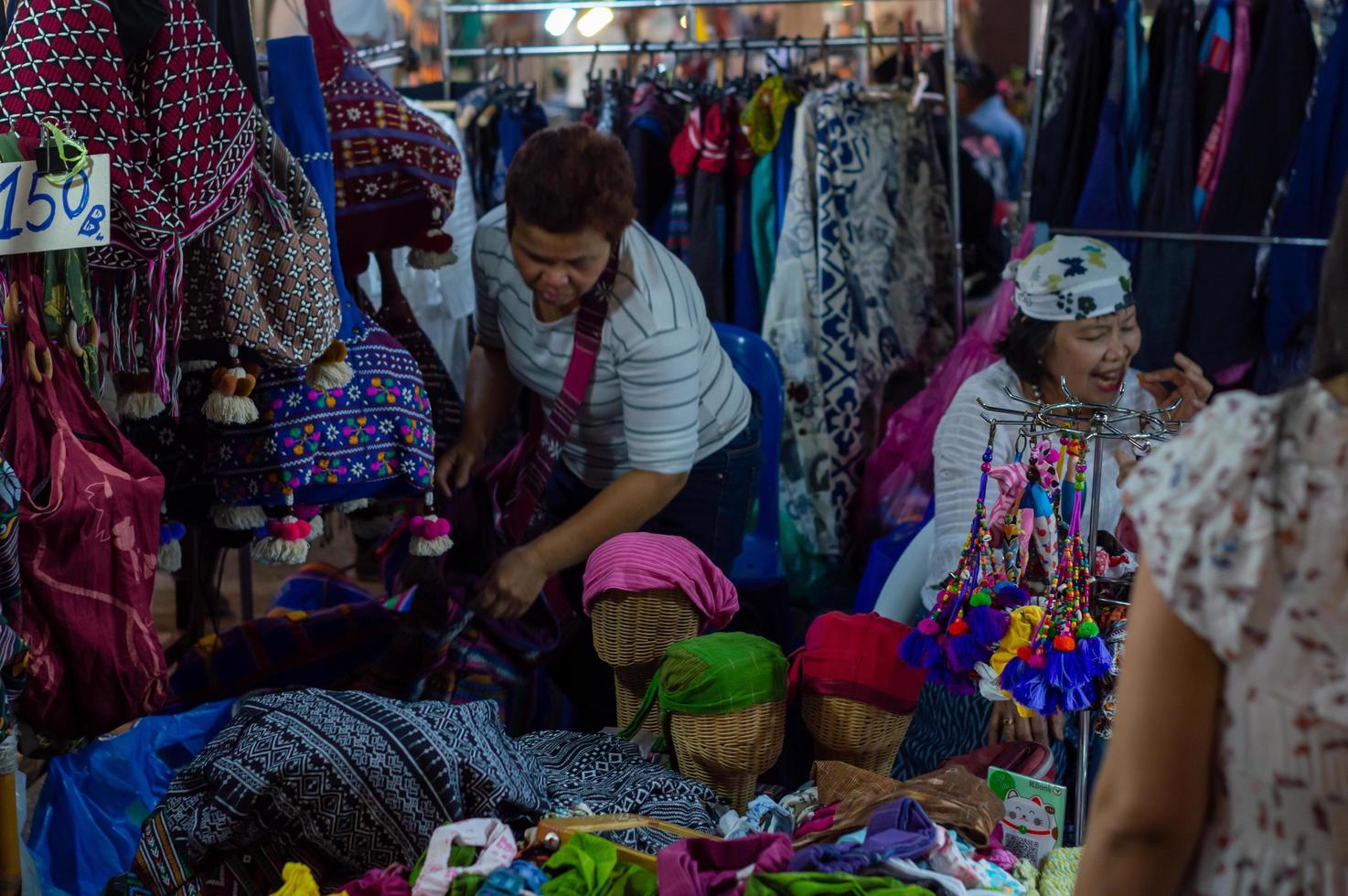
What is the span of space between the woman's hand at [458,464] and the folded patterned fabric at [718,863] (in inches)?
51.5

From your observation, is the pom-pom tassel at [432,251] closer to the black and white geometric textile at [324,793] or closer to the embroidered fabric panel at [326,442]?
the embroidered fabric panel at [326,442]

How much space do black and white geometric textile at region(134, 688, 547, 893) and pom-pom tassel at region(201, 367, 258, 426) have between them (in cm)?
49

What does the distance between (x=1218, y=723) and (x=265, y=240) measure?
4.90ft

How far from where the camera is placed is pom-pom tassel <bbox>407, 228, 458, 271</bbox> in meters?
2.46

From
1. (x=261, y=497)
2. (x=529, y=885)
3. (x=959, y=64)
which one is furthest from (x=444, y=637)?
(x=959, y=64)

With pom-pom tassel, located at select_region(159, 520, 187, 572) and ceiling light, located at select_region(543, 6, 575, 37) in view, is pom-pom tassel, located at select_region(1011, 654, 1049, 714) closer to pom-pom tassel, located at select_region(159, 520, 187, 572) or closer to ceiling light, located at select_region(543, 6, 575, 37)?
pom-pom tassel, located at select_region(159, 520, 187, 572)

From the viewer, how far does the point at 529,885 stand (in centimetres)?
149

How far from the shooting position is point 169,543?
2.17 m

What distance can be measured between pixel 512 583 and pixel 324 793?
85cm

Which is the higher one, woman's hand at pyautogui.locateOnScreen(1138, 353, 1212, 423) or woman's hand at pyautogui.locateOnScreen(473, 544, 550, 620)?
woman's hand at pyautogui.locateOnScreen(1138, 353, 1212, 423)

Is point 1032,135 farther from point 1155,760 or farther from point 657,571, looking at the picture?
point 1155,760

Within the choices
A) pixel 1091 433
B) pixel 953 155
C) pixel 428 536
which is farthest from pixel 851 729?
pixel 953 155

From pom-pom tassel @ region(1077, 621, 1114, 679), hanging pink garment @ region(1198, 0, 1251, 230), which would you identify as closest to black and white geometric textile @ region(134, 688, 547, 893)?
pom-pom tassel @ region(1077, 621, 1114, 679)

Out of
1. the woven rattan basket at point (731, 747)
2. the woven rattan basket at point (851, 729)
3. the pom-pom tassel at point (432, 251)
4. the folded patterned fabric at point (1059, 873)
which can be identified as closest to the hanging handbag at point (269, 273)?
the pom-pom tassel at point (432, 251)
